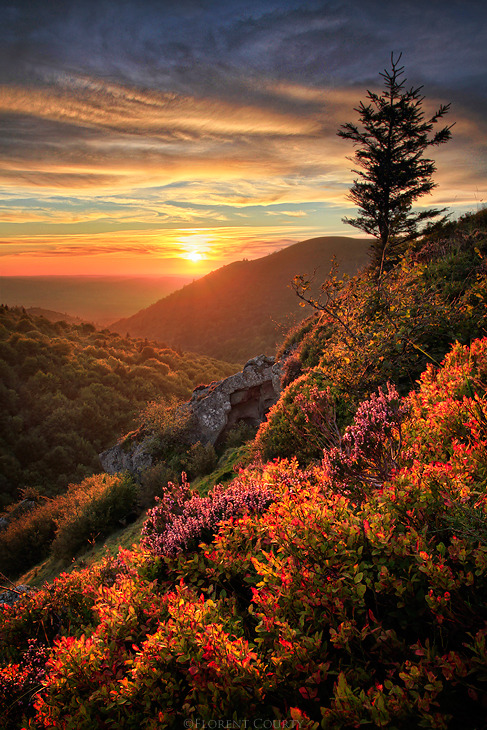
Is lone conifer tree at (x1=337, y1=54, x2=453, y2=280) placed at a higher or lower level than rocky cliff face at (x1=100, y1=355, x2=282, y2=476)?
higher

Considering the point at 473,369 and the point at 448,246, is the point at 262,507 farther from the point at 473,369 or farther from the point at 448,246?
the point at 448,246

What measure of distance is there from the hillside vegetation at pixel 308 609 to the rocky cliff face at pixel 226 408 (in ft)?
40.2

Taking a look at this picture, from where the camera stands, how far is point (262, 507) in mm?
3625

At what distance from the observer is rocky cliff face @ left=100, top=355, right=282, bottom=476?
16.3m

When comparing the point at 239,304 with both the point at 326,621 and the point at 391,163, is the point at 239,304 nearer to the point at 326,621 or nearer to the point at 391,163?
the point at 391,163

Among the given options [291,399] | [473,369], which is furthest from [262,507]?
[291,399]

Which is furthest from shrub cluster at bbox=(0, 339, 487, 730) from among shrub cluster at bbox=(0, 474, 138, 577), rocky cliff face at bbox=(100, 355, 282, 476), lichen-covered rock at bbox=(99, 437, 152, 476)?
rocky cliff face at bbox=(100, 355, 282, 476)

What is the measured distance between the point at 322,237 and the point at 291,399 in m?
102

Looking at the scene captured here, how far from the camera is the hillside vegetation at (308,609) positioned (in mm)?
1671

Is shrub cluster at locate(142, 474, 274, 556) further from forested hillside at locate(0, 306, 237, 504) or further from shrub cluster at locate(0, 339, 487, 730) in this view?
forested hillside at locate(0, 306, 237, 504)

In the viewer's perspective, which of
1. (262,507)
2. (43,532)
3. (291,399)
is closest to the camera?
(262,507)

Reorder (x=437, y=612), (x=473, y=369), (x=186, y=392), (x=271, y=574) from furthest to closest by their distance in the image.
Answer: (x=186, y=392) < (x=473, y=369) < (x=271, y=574) < (x=437, y=612)

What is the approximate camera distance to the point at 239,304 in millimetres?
88625

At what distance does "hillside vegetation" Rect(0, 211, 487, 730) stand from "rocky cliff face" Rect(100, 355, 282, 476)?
483 inches
